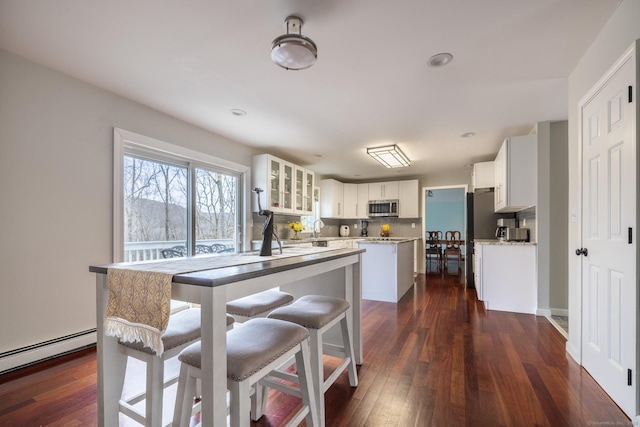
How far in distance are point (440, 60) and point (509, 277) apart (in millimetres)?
2890

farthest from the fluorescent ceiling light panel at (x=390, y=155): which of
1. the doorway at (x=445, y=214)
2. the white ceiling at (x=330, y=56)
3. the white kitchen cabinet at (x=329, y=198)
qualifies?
the doorway at (x=445, y=214)

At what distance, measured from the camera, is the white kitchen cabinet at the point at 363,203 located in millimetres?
7020

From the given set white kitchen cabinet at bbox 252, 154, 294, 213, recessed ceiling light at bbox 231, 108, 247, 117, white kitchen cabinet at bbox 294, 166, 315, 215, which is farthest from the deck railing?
white kitchen cabinet at bbox 294, 166, 315, 215

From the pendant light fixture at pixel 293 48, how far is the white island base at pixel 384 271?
308cm

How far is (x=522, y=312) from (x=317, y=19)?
156 inches

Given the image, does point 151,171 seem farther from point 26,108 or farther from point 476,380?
point 476,380

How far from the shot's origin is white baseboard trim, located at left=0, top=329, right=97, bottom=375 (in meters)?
2.06

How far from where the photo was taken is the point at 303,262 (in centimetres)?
142

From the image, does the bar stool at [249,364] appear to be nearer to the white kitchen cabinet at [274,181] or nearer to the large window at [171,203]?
the large window at [171,203]

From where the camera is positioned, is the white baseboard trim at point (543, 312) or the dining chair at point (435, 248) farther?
the dining chair at point (435, 248)

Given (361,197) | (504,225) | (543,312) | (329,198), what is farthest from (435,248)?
(543,312)

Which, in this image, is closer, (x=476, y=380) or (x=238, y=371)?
(x=238, y=371)

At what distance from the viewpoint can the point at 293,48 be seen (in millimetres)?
1672

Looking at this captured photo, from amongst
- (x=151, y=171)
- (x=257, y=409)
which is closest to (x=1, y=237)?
(x=151, y=171)
